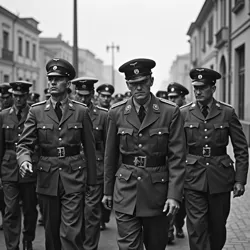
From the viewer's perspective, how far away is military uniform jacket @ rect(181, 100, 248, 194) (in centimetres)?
515

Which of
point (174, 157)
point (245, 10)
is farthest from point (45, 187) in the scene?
point (245, 10)

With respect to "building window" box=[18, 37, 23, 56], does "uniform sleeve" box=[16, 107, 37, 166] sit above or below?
below

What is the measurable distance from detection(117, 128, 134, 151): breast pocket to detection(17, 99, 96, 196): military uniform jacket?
0.82 metres

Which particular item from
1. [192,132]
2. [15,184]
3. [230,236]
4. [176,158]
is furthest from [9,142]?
[230,236]

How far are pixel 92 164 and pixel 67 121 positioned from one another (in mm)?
538

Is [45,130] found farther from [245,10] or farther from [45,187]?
[245,10]

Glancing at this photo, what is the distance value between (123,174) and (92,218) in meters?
1.95

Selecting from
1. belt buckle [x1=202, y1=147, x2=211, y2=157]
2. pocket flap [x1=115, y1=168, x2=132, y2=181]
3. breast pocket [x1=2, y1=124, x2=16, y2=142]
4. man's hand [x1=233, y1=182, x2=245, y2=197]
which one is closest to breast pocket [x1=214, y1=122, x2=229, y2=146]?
belt buckle [x1=202, y1=147, x2=211, y2=157]

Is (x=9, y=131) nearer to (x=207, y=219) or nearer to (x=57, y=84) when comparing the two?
(x=57, y=84)

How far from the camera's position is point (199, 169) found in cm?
521

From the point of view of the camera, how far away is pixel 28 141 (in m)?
4.76

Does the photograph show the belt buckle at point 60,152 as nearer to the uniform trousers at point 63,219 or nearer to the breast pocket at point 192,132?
the uniform trousers at point 63,219

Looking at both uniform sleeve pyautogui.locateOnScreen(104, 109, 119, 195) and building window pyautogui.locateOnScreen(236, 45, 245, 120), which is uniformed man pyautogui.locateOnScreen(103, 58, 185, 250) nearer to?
uniform sleeve pyautogui.locateOnScreen(104, 109, 119, 195)

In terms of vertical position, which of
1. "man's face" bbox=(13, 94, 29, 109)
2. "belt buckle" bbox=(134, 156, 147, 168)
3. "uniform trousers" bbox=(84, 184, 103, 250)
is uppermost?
"man's face" bbox=(13, 94, 29, 109)
